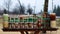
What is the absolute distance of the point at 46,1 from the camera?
6.45ft

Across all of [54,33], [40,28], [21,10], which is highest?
[21,10]

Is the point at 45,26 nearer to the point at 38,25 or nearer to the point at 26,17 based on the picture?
the point at 38,25

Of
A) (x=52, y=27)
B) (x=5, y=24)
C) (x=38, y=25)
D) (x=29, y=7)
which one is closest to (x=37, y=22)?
(x=38, y=25)

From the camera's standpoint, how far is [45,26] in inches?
53.0

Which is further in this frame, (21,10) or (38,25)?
(21,10)

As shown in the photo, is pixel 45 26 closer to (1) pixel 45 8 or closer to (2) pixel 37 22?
(2) pixel 37 22

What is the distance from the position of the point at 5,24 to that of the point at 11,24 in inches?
2.2

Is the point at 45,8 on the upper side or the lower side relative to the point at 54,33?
upper

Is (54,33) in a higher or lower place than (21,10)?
lower

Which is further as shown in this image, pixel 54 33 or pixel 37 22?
pixel 54 33

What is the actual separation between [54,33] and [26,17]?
769 mm

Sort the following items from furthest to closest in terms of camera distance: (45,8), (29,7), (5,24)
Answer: (29,7)
(45,8)
(5,24)

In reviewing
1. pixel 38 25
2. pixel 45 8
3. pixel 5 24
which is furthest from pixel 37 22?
pixel 45 8

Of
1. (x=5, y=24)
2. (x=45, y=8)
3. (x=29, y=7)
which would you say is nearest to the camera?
(x=5, y=24)
